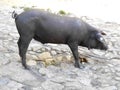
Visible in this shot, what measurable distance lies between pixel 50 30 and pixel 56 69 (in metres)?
0.70

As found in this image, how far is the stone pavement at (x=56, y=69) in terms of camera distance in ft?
16.9

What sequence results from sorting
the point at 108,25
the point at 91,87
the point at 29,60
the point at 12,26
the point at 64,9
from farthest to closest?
the point at 64,9 < the point at 108,25 < the point at 12,26 < the point at 29,60 < the point at 91,87

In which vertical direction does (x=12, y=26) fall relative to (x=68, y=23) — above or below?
below

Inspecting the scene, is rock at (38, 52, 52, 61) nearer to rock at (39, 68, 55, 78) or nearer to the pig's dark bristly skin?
rock at (39, 68, 55, 78)

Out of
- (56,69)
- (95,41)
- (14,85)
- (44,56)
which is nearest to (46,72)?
(56,69)

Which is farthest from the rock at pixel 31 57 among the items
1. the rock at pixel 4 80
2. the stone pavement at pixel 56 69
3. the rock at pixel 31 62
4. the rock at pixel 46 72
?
the rock at pixel 4 80

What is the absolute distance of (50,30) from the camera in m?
5.38

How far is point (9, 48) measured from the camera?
630cm

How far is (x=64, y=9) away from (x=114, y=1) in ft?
6.97

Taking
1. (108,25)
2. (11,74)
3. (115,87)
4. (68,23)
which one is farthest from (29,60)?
(108,25)

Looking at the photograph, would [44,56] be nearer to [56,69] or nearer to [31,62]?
[31,62]

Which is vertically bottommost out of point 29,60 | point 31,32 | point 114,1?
point 114,1

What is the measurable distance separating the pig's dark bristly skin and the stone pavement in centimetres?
A: 26

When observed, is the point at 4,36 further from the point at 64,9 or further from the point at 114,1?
the point at 114,1
